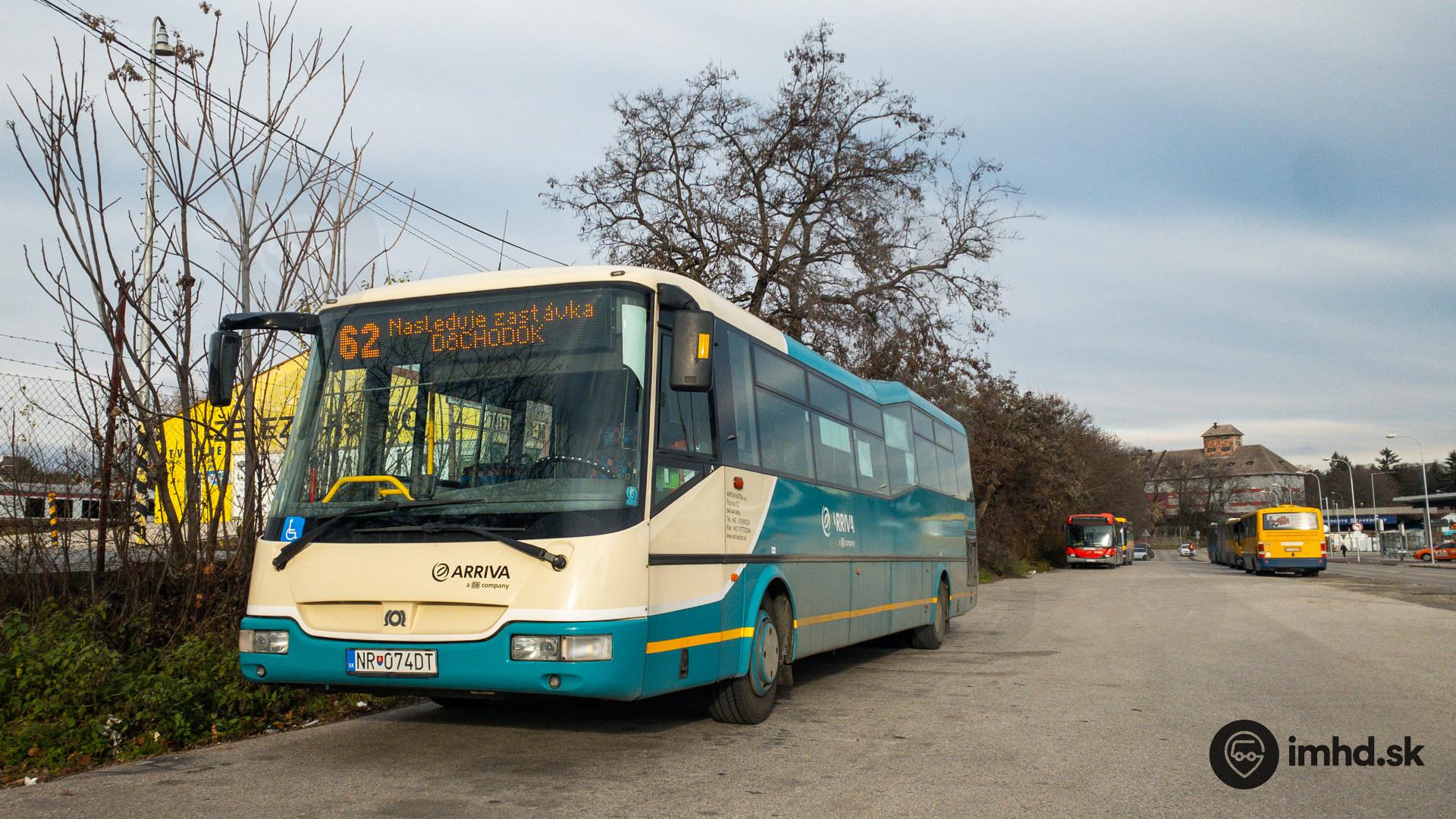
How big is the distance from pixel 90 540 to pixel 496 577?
4535 mm

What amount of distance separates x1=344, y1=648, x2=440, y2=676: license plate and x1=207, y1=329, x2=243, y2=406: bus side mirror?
1.79 m

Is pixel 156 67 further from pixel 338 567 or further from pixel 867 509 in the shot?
pixel 867 509

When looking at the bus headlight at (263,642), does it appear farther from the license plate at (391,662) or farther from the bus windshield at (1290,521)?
the bus windshield at (1290,521)

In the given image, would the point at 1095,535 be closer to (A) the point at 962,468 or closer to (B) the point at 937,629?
(A) the point at 962,468

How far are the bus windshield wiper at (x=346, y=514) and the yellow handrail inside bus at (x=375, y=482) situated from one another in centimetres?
6

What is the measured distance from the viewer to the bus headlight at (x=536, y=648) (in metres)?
6.15

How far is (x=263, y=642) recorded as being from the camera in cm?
677

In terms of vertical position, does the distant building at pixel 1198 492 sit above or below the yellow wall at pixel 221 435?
above

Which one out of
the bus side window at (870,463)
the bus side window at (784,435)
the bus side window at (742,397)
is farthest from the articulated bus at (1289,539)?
the bus side window at (742,397)

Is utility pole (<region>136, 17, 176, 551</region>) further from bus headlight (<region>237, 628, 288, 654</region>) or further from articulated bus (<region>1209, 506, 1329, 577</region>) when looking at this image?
articulated bus (<region>1209, 506, 1329, 577</region>)

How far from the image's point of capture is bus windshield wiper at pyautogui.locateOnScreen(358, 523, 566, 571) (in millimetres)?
6191

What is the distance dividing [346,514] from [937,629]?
939 centimetres

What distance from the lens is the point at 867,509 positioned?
1130 cm

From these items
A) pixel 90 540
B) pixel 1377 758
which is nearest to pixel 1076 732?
pixel 1377 758
